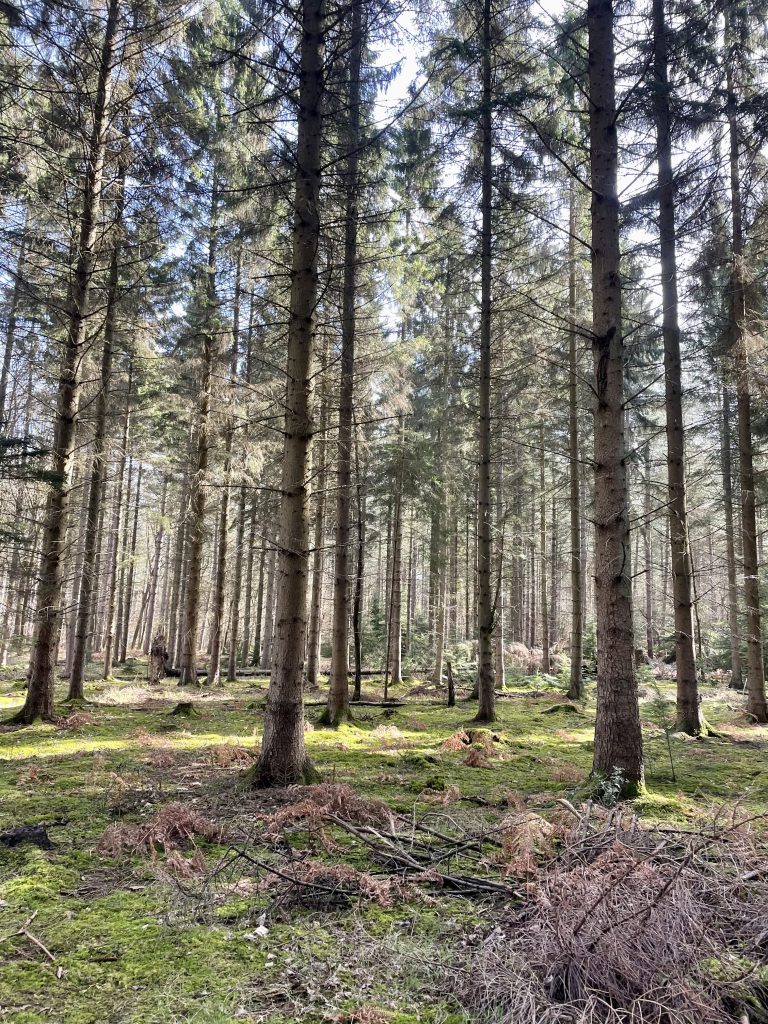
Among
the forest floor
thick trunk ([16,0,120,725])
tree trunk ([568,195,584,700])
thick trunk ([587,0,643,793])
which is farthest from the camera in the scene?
tree trunk ([568,195,584,700])

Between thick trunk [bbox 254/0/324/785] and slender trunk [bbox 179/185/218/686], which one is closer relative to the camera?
thick trunk [bbox 254/0/324/785]

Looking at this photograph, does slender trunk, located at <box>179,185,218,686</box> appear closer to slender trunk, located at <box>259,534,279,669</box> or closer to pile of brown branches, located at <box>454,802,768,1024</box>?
slender trunk, located at <box>259,534,279,669</box>

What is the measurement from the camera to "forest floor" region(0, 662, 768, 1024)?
2.38 m

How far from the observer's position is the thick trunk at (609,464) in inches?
215

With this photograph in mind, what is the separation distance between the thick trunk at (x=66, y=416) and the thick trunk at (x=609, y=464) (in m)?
7.93

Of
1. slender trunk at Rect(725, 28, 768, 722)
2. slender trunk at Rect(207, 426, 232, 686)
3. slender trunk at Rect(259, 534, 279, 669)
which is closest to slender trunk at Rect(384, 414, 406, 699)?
slender trunk at Rect(207, 426, 232, 686)

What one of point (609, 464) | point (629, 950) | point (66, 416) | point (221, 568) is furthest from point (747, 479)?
point (66, 416)

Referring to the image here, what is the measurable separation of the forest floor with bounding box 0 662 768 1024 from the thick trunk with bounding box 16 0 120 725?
173 cm

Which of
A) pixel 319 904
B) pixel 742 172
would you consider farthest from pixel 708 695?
pixel 319 904

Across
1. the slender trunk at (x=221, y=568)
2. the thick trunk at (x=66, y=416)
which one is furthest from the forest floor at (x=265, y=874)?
the slender trunk at (x=221, y=568)

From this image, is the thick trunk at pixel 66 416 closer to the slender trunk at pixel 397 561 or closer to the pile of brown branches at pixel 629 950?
the slender trunk at pixel 397 561

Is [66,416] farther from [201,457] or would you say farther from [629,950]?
[629,950]

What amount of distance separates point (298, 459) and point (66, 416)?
592cm

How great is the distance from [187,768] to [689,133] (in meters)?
→ 13.1
